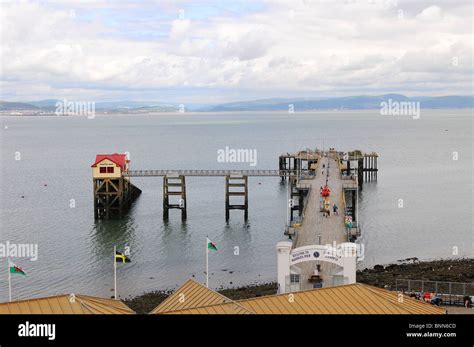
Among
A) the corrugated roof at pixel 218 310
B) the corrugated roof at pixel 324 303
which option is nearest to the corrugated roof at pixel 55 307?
the corrugated roof at pixel 324 303

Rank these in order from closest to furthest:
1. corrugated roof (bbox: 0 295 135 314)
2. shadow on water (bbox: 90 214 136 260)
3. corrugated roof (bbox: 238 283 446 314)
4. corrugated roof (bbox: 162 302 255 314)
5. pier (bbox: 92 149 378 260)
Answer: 1. corrugated roof (bbox: 162 302 255 314)
2. corrugated roof (bbox: 0 295 135 314)
3. corrugated roof (bbox: 238 283 446 314)
4. pier (bbox: 92 149 378 260)
5. shadow on water (bbox: 90 214 136 260)

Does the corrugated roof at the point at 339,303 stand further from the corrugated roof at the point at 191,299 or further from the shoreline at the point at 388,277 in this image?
the shoreline at the point at 388,277

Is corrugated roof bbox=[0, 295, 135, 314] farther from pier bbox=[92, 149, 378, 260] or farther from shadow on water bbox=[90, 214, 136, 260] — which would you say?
shadow on water bbox=[90, 214, 136, 260]

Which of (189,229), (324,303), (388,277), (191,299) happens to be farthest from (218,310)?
(189,229)

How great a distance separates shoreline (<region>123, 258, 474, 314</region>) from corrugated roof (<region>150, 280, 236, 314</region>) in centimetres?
1296

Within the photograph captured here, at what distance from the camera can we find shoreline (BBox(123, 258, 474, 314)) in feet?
115

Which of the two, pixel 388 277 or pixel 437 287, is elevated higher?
pixel 437 287

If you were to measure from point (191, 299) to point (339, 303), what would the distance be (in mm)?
4227

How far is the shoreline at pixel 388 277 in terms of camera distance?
35.2 m

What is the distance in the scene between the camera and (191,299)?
1950 cm

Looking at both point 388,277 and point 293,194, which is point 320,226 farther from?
point 293,194

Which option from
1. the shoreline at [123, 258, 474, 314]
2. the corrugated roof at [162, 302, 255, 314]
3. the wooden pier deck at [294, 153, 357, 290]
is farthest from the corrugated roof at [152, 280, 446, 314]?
the shoreline at [123, 258, 474, 314]

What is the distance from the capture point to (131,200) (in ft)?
221

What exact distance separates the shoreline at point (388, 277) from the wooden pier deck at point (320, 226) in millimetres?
3369
